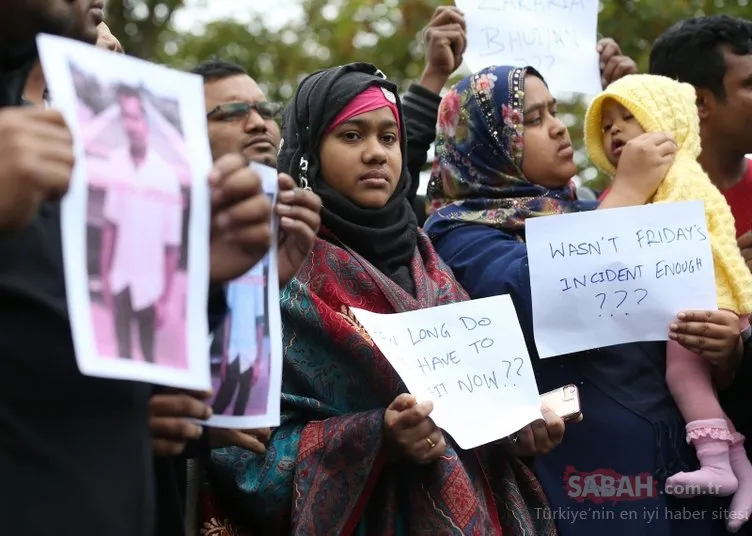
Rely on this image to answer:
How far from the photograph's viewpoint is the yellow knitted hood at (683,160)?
3094 mm

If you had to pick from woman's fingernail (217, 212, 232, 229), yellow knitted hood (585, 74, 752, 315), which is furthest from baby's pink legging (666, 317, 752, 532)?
woman's fingernail (217, 212, 232, 229)

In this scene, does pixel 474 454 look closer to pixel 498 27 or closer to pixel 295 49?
pixel 498 27

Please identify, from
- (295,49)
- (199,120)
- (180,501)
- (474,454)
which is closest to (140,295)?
(199,120)

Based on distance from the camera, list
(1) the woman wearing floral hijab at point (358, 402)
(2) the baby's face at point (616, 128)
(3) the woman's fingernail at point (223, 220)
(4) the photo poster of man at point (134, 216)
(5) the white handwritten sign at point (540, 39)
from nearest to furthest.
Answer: (4) the photo poster of man at point (134, 216) < (3) the woman's fingernail at point (223, 220) < (1) the woman wearing floral hijab at point (358, 402) < (2) the baby's face at point (616, 128) < (5) the white handwritten sign at point (540, 39)

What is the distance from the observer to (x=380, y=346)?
8.47 feet

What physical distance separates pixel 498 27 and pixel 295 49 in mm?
10030

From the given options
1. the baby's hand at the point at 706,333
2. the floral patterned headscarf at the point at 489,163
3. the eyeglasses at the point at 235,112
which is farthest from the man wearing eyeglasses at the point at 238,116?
the baby's hand at the point at 706,333

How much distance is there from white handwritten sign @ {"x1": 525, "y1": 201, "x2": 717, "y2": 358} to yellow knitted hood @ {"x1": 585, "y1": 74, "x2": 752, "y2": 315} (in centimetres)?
13

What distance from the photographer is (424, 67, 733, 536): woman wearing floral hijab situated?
9.83 ft

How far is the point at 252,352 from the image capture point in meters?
2.03

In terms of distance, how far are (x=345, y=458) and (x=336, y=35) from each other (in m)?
7.90

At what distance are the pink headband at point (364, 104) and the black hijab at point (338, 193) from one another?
0.5 inches

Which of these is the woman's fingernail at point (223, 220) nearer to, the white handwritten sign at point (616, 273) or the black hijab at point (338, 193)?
the black hijab at point (338, 193)

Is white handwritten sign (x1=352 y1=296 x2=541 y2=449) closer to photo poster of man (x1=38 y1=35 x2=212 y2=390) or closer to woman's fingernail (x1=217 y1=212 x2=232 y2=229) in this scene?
woman's fingernail (x1=217 y1=212 x2=232 y2=229)
